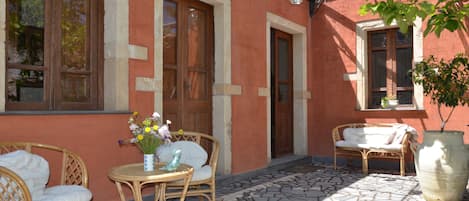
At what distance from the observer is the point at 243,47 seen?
5.62m

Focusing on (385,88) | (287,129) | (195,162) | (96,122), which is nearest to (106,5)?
(96,122)

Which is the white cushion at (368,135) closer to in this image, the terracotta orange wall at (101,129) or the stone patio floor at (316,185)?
the stone patio floor at (316,185)

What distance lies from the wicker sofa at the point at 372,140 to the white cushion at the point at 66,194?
4.53 meters

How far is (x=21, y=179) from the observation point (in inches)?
91.5

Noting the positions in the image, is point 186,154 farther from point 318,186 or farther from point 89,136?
point 318,186

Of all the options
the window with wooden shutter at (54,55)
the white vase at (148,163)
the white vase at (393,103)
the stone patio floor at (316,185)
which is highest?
the window with wooden shutter at (54,55)

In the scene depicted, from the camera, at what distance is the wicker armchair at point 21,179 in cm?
232

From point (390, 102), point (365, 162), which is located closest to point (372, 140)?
point (365, 162)

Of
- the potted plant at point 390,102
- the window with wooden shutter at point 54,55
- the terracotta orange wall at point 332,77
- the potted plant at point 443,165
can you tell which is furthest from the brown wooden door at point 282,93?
the window with wooden shutter at point 54,55

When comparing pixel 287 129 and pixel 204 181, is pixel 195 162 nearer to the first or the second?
pixel 204 181

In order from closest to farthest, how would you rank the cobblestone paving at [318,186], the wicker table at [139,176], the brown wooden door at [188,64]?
the wicker table at [139,176], the cobblestone paving at [318,186], the brown wooden door at [188,64]

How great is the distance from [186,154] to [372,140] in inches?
147

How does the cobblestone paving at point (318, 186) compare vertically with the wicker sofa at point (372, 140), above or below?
below

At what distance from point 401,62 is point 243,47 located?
9.33ft
